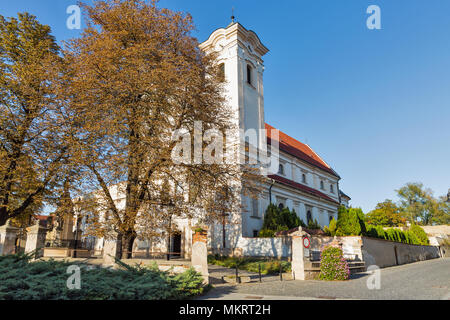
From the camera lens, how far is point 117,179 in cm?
1456

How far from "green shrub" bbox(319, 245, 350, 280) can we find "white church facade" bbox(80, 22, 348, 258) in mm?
8016

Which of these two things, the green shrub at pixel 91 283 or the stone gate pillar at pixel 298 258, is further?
the stone gate pillar at pixel 298 258

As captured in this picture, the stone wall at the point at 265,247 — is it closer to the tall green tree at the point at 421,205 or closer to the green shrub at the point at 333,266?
the green shrub at the point at 333,266

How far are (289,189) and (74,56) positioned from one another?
2092 cm

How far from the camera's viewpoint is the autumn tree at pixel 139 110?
13758 mm

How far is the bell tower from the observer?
26.2 metres

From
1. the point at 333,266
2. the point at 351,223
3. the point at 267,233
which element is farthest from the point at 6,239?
the point at 351,223

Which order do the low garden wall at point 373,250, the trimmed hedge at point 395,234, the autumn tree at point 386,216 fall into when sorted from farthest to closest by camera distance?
the autumn tree at point 386,216 → the trimmed hedge at point 395,234 → the low garden wall at point 373,250

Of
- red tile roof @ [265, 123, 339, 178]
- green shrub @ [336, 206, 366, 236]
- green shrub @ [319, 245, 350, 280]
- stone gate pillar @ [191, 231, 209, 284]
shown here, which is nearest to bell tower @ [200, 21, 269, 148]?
red tile roof @ [265, 123, 339, 178]

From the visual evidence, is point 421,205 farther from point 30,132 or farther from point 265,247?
point 30,132

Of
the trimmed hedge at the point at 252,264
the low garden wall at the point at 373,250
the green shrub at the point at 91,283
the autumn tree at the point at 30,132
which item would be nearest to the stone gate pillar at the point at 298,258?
the trimmed hedge at the point at 252,264

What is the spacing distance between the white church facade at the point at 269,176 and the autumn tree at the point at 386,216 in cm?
3258
